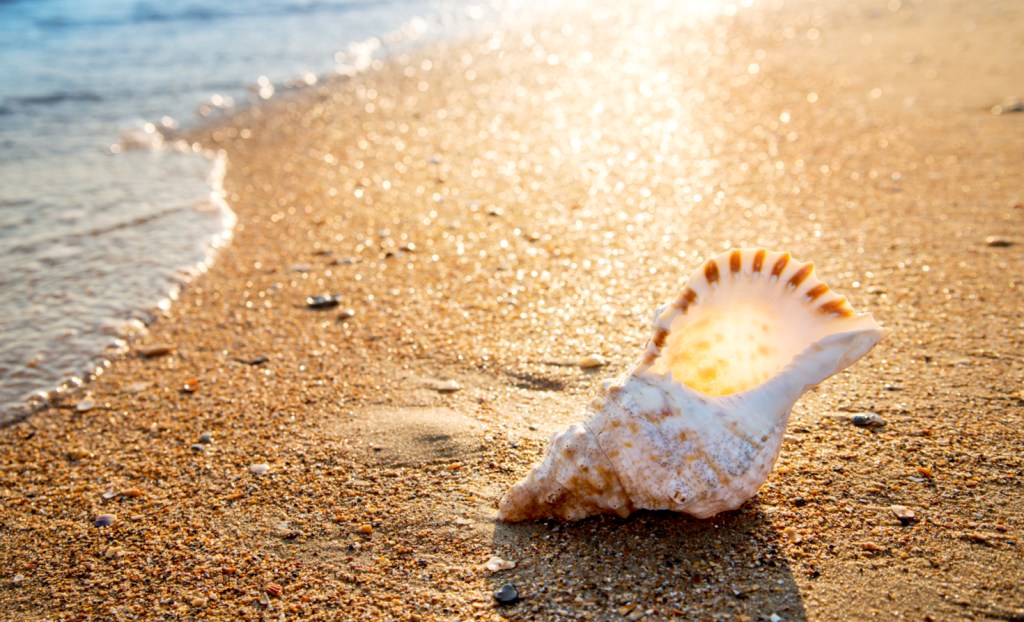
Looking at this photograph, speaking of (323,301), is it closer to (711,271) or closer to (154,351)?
(154,351)

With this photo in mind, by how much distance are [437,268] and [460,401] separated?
1422 millimetres

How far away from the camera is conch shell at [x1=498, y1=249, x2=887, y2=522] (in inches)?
94.5

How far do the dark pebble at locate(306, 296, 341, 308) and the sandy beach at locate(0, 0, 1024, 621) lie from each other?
4 centimetres

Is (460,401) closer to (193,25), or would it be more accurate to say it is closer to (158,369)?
(158,369)

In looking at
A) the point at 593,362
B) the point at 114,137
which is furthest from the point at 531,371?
the point at 114,137

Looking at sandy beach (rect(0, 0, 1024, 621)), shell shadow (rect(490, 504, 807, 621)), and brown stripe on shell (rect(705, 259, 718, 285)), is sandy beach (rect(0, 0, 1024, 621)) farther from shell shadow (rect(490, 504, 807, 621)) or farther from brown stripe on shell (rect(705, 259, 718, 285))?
brown stripe on shell (rect(705, 259, 718, 285))

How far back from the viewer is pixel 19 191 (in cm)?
Answer: 642

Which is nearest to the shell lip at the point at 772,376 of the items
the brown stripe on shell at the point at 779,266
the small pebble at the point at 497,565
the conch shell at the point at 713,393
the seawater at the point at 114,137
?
the conch shell at the point at 713,393

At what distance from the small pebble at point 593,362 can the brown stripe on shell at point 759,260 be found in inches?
50.1

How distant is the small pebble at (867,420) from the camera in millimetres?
3078

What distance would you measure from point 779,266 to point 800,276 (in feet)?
0.21

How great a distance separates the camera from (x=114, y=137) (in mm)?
7633

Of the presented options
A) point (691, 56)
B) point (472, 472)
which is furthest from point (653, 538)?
point (691, 56)

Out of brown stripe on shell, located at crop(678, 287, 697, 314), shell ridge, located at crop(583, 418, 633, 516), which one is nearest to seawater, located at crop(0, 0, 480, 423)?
shell ridge, located at crop(583, 418, 633, 516)
